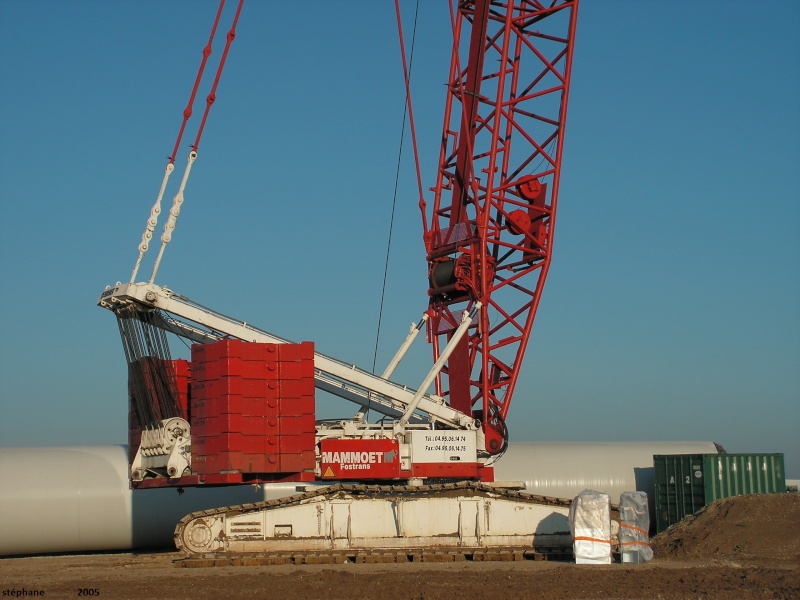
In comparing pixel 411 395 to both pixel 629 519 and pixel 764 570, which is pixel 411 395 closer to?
pixel 629 519

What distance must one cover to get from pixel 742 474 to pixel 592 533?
10.6 meters

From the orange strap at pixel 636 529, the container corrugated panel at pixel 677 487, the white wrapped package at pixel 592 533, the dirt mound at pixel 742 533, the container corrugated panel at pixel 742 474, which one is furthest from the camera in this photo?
the container corrugated panel at pixel 677 487

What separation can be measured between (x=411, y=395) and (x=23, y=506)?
11696 millimetres

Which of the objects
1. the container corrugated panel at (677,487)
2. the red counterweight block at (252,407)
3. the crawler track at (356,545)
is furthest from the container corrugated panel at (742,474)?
the red counterweight block at (252,407)

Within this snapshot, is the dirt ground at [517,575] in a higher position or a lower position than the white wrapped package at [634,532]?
lower

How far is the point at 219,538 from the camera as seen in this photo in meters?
26.1

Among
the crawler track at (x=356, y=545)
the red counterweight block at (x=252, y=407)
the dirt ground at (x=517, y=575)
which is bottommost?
the dirt ground at (x=517, y=575)

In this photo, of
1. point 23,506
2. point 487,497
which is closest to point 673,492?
point 487,497

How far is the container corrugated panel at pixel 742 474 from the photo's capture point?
1305 inches

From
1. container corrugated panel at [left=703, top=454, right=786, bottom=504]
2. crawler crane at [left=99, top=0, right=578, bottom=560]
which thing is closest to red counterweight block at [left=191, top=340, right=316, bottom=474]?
crawler crane at [left=99, top=0, right=578, bottom=560]

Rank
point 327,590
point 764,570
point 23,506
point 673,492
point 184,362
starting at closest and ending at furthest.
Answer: point 327,590 → point 764,570 → point 184,362 → point 23,506 → point 673,492

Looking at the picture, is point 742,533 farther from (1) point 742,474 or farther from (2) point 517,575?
(2) point 517,575

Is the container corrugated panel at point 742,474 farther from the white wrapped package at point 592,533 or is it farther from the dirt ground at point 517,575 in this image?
the white wrapped package at point 592,533

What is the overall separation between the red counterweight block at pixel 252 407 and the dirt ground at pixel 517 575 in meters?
2.60
